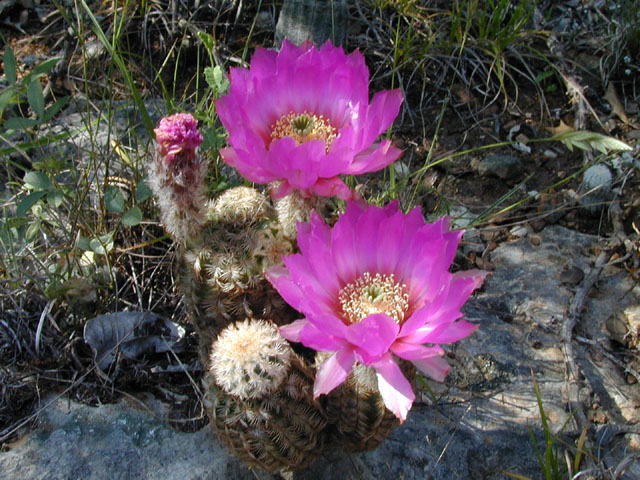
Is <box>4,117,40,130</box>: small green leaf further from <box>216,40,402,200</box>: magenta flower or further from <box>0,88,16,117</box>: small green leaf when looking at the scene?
<box>216,40,402,200</box>: magenta flower

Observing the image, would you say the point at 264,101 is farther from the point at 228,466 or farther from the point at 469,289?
the point at 228,466

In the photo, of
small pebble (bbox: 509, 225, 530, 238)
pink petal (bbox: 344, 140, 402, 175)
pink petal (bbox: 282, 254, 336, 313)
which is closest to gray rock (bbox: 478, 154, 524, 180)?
small pebble (bbox: 509, 225, 530, 238)

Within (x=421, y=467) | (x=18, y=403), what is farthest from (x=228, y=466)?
(x=18, y=403)

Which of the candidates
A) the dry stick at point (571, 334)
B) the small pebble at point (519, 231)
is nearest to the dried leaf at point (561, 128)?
the small pebble at point (519, 231)

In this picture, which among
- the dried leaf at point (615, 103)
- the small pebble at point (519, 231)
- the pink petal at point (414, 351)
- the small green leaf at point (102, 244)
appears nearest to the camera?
the pink petal at point (414, 351)

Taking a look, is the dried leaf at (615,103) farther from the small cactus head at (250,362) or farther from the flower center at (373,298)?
the small cactus head at (250,362)
